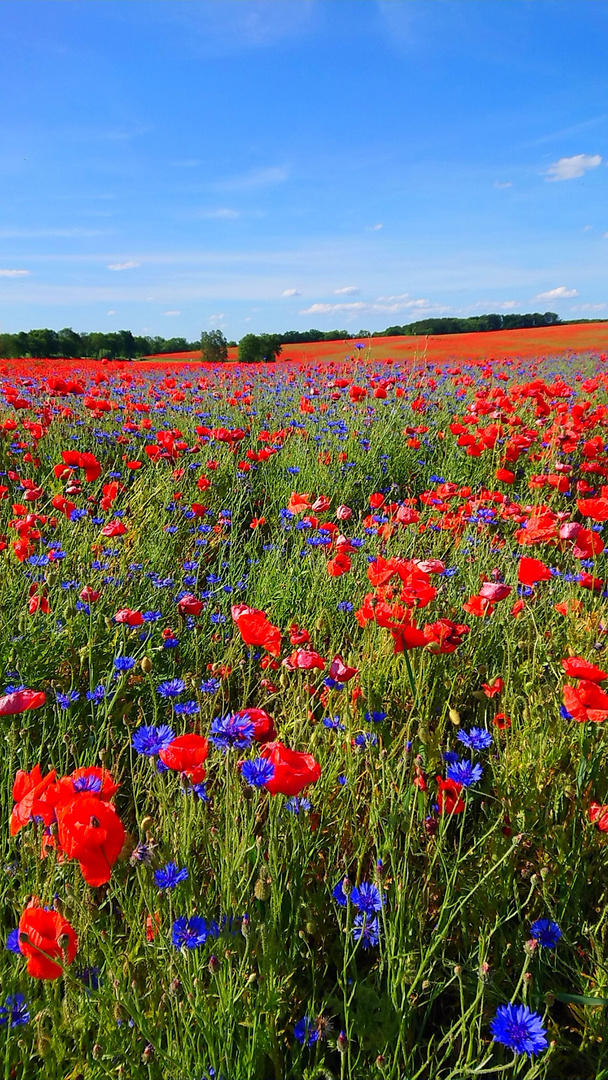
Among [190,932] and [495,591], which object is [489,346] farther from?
[190,932]

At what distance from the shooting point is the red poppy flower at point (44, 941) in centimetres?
94

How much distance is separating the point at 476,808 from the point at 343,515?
1321 mm

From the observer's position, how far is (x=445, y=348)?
73.9ft

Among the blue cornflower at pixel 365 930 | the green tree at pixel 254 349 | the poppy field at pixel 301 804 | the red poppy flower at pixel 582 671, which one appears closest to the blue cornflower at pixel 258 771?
the poppy field at pixel 301 804

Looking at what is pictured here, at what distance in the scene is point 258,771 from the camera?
119cm

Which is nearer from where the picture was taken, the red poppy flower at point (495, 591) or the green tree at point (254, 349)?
the red poppy flower at point (495, 591)

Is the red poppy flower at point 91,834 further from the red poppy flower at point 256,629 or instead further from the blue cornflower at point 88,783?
the red poppy flower at point 256,629

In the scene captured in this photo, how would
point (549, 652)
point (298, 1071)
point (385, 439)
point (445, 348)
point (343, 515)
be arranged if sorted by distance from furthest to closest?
point (445, 348), point (385, 439), point (343, 515), point (549, 652), point (298, 1071)

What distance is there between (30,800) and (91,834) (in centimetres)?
16

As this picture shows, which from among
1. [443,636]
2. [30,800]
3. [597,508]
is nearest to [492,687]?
[443,636]

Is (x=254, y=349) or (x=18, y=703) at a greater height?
(x=254, y=349)

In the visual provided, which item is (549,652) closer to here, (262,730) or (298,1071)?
(262,730)

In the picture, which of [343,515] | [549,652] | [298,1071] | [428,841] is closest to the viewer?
[298,1071]

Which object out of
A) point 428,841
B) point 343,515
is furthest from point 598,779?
point 343,515
